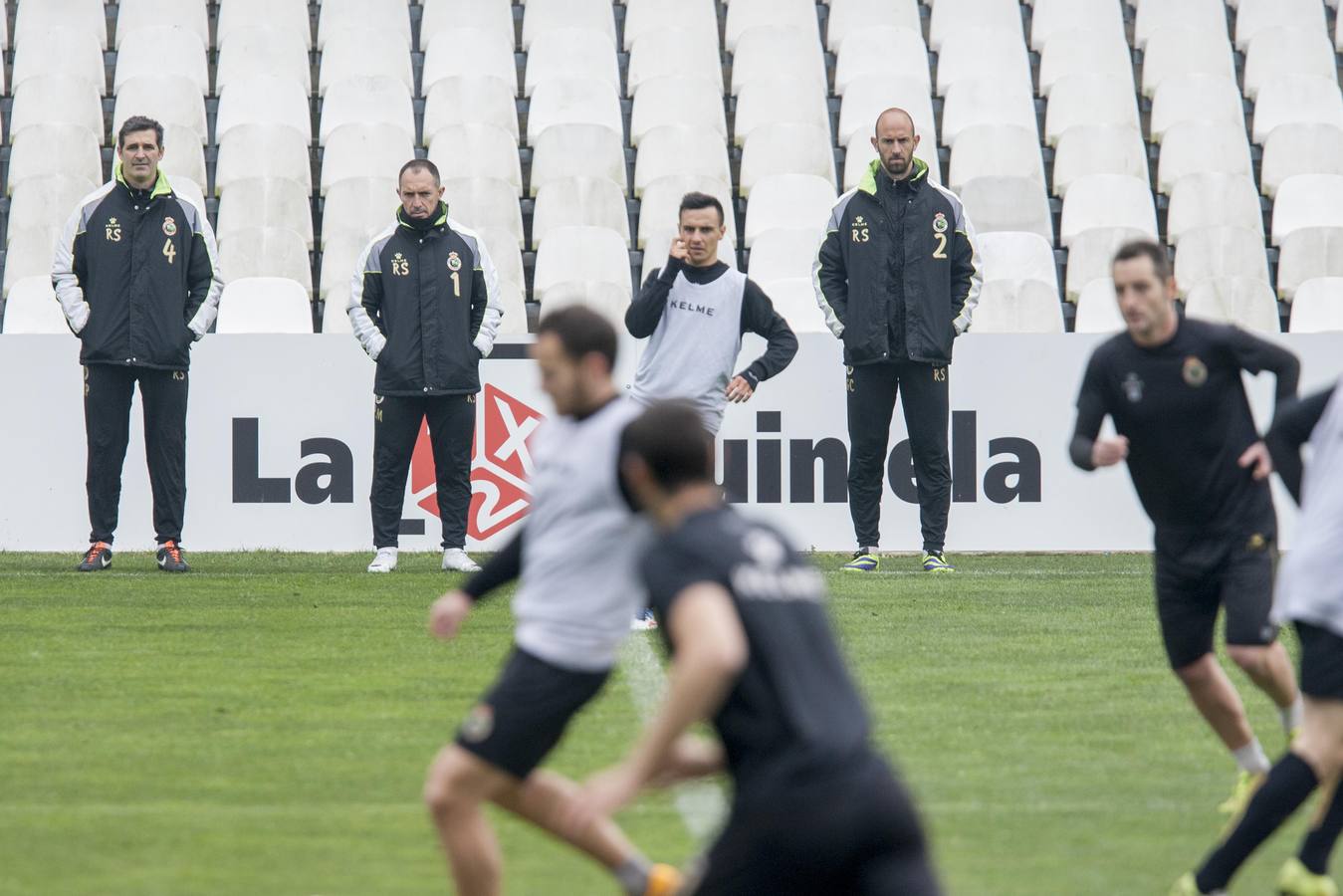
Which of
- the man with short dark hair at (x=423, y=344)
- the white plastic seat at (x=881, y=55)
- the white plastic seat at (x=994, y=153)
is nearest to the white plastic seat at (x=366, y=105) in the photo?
the white plastic seat at (x=881, y=55)

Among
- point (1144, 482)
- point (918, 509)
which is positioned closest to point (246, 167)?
point (918, 509)

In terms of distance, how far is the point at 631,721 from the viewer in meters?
7.09

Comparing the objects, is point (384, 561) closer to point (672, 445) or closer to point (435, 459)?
point (435, 459)

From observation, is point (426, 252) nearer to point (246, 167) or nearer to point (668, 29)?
point (246, 167)

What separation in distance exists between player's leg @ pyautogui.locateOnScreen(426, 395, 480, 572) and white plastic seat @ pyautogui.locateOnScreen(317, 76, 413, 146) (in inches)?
217

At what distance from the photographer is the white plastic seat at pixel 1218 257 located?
15.4 m

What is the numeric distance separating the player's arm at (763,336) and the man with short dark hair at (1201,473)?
3.82 metres

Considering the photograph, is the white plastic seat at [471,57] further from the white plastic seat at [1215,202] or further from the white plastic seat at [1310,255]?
the white plastic seat at [1310,255]

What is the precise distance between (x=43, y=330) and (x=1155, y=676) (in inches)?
352

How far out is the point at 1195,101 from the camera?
17.3 metres

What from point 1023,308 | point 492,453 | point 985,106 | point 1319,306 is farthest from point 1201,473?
point 985,106

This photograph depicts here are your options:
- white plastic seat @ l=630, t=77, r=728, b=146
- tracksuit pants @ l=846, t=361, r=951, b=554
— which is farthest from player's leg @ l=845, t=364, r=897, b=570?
white plastic seat @ l=630, t=77, r=728, b=146

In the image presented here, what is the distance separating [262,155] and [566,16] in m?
3.54

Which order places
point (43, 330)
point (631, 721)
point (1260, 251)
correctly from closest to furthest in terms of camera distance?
point (631, 721)
point (43, 330)
point (1260, 251)
